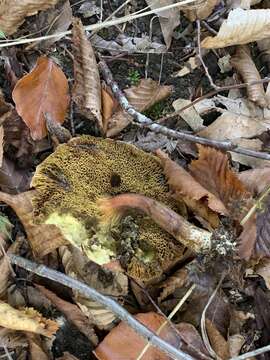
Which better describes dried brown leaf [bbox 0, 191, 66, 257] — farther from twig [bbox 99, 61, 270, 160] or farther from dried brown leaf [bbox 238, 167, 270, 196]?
dried brown leaf [bbox 238, 167, 270, 196]

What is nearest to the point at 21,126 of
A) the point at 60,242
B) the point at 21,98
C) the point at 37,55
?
the point at 21,98

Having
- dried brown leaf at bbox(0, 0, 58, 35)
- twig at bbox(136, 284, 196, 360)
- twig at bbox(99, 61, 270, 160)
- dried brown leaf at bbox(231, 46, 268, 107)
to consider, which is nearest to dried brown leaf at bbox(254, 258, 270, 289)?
twig at bbox(136, 284, 196, 360)

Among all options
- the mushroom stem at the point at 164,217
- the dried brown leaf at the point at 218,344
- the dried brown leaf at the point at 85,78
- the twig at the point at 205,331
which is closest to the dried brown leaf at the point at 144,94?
the dried brown leaf at the point at 85,78

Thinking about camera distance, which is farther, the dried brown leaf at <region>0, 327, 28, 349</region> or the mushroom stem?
the dried brown leaf at <region>0, 327, 28, 349</region>

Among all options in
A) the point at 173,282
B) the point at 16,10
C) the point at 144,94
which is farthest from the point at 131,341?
the point at 16,10

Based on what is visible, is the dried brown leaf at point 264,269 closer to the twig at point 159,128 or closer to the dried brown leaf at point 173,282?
the dried brown leaf at point 173,282

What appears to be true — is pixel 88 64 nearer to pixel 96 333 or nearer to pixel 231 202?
pixel 231 202

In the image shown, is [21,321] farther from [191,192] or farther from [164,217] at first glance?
[191,192]

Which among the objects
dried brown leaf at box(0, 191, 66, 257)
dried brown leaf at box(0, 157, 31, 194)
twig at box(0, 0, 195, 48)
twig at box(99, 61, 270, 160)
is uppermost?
twig at box(0, 0, 195, 48)
